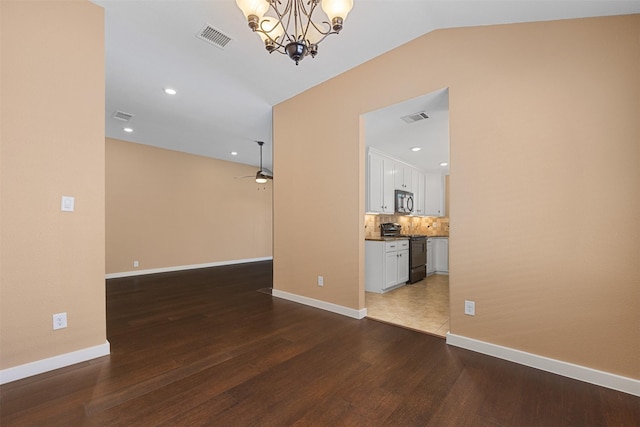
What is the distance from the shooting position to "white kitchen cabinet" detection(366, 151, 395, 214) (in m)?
4.83

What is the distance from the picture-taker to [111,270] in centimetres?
545

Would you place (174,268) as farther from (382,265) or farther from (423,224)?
(423,224)

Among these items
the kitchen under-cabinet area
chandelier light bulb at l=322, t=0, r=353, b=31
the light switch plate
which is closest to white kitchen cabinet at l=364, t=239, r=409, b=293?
the kitchen under-cabinet area

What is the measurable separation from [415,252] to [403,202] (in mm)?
1118

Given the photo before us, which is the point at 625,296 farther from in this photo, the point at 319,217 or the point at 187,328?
the point at 187,328

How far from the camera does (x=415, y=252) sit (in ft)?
16.8

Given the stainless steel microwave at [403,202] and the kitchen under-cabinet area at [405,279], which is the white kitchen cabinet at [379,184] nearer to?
the stainless steel microwave at [403,202]

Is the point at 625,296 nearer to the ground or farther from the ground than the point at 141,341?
farther from the ground

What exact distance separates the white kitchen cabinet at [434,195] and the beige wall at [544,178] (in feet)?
14.1

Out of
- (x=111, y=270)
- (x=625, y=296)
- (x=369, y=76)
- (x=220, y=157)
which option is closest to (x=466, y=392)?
(x=625, y=296)

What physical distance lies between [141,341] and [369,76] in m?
3.59

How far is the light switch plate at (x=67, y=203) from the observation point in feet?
6.94

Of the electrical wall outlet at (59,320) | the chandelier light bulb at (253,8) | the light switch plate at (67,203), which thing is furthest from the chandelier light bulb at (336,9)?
the electrical wall outlet at (59,320)

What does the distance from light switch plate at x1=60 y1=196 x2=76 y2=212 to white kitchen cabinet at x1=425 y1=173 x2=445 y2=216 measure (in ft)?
21.0
